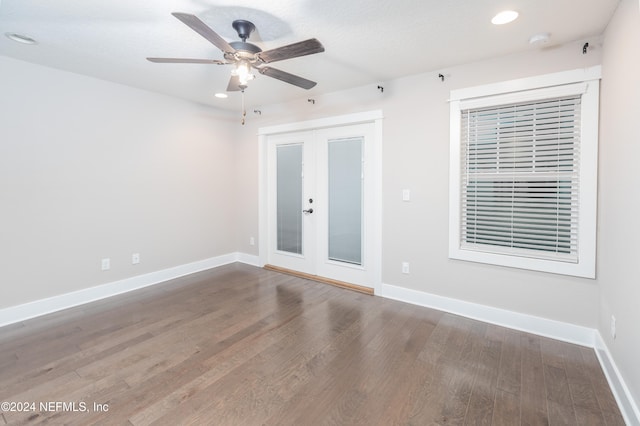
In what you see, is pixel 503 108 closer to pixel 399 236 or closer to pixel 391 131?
pixel 391 131

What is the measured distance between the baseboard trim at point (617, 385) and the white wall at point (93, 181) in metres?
4.70

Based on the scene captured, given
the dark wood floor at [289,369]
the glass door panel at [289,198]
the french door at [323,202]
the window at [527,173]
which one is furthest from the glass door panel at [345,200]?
the window at [527,173]

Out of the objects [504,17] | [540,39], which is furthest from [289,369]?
[540,39]

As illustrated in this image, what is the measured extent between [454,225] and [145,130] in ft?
13.0

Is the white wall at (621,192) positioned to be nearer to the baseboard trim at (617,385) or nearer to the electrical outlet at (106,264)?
the baseboard trim at (617,385)

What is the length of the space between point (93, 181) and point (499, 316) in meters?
4.62

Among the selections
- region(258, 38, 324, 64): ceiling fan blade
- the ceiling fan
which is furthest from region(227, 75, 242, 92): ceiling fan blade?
region(258, 38, 324, 64): ceiling fan blade

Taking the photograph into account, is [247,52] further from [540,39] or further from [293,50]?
[540,39]

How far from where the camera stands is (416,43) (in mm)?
2592

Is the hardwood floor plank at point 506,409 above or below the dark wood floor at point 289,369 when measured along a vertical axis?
below

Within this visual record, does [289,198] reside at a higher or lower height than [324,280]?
higher

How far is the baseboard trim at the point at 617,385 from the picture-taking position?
168cm

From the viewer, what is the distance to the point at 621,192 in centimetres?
198

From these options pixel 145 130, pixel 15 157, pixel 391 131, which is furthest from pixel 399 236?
pixel 15 157
